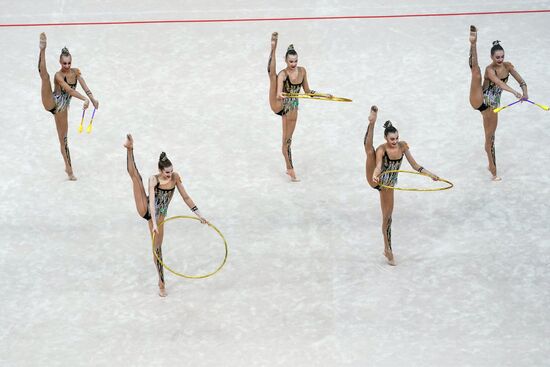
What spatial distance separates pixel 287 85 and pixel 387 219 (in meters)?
1.88

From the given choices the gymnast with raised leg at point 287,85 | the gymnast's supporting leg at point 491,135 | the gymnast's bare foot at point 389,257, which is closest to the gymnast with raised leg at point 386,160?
the gymnast's bare foot at point 389,257

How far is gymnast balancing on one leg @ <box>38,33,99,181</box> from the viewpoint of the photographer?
495 inches

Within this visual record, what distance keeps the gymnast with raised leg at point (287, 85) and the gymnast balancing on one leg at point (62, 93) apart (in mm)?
1804

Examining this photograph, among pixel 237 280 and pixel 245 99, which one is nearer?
pixel 237 280

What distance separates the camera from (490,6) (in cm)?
1583

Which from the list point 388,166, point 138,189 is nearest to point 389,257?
point 388,166

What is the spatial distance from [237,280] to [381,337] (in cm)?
158

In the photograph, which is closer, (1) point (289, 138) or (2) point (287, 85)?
(2) point (287, 85)

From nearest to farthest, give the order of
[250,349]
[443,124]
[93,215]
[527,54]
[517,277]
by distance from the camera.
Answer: [250,349] < [517,277] < [93,215] < [443,124] < [527,54]

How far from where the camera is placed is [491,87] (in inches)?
496

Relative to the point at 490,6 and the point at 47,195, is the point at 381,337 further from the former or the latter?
the point at 490,6

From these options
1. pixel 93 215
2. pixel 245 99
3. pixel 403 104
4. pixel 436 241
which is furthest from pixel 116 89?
pixel 436 241

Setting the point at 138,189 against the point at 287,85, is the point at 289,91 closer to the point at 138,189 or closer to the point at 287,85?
the point at 287,85

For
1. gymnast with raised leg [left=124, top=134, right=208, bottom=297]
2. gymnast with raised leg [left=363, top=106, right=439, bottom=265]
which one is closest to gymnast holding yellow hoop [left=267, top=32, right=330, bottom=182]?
gymnast with raised leg [left=363, top=106, right=439, bottom=265]
